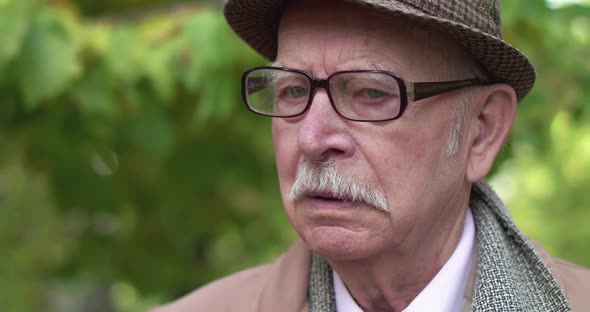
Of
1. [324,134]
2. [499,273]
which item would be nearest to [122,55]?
[324,134]

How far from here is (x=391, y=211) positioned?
2.44 metres

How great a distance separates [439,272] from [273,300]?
536 millimetres

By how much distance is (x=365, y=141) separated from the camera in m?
2.39

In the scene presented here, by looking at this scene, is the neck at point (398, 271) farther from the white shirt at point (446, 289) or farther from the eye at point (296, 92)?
the eye at point (296, 92)

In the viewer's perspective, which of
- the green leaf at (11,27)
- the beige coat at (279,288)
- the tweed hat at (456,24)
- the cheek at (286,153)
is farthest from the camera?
the green leaf at (11,27)

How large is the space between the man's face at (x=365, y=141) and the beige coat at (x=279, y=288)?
324mm

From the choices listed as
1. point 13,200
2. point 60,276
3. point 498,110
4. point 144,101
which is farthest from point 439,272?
point 13,200

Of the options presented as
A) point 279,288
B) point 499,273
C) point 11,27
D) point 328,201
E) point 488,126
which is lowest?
point 279,288

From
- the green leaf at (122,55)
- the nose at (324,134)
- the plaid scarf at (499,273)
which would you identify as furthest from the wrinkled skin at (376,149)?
the green leaf at (122,55)

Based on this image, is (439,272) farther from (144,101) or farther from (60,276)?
(60,276)

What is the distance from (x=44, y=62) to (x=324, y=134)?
151cm

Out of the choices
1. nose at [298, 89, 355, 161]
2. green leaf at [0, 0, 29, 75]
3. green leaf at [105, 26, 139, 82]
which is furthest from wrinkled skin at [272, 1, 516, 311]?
green leaf at [0, 0, 29, 75]

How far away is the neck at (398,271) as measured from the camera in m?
2.56

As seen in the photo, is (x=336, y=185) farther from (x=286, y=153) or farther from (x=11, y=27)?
(x=11, y=27)
